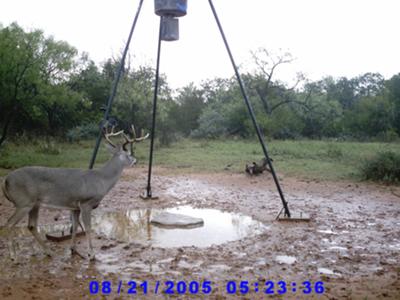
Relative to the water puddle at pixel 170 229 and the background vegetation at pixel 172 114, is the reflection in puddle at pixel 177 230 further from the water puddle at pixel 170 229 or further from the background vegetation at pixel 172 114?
Answer: the background vegetation at pixel 172 114

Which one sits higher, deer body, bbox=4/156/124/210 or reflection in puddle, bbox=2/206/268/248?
deer body, bbox=4/156/124/210

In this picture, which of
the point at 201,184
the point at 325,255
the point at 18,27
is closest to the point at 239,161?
the point at 201,184

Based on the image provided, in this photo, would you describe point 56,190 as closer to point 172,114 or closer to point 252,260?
point 252,260

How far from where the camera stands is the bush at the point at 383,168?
45.5ft

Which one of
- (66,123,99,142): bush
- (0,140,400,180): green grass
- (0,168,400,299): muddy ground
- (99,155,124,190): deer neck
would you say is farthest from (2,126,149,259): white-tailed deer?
(66,123,99,142): bush

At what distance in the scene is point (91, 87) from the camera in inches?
1382

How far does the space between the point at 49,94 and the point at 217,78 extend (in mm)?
33635

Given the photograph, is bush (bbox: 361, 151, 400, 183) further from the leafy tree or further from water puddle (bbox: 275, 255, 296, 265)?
the leafy tree

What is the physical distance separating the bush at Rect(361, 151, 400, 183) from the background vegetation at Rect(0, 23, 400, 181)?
0.07 metres

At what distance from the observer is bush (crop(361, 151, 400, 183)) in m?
13.9

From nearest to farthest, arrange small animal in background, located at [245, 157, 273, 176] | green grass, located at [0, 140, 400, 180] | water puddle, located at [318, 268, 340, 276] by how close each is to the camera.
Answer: water puddle, located at [318, 268, 340, 276], small animal in background, located at [245, 157, 273, 176], green grass, located at [0, 140, 400, 180]

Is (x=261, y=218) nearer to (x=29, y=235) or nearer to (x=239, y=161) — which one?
(x=29, y=235)

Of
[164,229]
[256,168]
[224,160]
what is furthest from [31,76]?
[164,229]

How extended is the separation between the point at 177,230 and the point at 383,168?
9.13 meters
